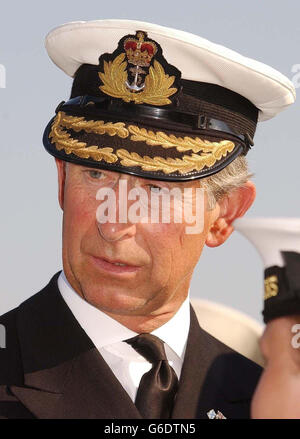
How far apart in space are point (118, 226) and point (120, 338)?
748 millimetres

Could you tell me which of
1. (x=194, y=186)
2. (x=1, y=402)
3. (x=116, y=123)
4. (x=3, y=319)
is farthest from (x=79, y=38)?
(x=1, y=402)

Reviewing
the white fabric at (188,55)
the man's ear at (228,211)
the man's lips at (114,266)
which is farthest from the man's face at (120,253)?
the white fabric at (188,55)

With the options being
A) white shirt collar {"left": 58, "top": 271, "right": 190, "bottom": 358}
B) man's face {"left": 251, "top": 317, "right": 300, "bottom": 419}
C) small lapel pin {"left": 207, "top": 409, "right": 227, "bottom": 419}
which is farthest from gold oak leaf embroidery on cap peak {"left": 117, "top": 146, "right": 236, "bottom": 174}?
small lapel pin {"left": 207, "top": 409, "right": 227, "bottom": 419}

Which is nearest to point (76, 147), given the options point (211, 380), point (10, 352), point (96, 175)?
point (96, 175)

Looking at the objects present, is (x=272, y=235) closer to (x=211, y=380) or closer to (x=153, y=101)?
(x=153, y=101)

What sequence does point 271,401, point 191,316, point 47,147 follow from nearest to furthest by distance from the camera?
point 271,401 < point 47,147 < point 191,316

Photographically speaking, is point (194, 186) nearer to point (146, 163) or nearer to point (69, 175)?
point (146, 163)

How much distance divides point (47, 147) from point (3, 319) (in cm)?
105

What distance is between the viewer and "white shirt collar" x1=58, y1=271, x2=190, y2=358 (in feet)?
17.8

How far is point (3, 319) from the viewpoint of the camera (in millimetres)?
5727

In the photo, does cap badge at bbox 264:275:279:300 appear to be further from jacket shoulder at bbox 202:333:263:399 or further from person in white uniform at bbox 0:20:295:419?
jacket shoulder at bbox 202:333:263:399

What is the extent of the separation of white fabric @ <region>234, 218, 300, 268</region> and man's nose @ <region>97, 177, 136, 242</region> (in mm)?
638

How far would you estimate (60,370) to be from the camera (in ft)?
17.6
